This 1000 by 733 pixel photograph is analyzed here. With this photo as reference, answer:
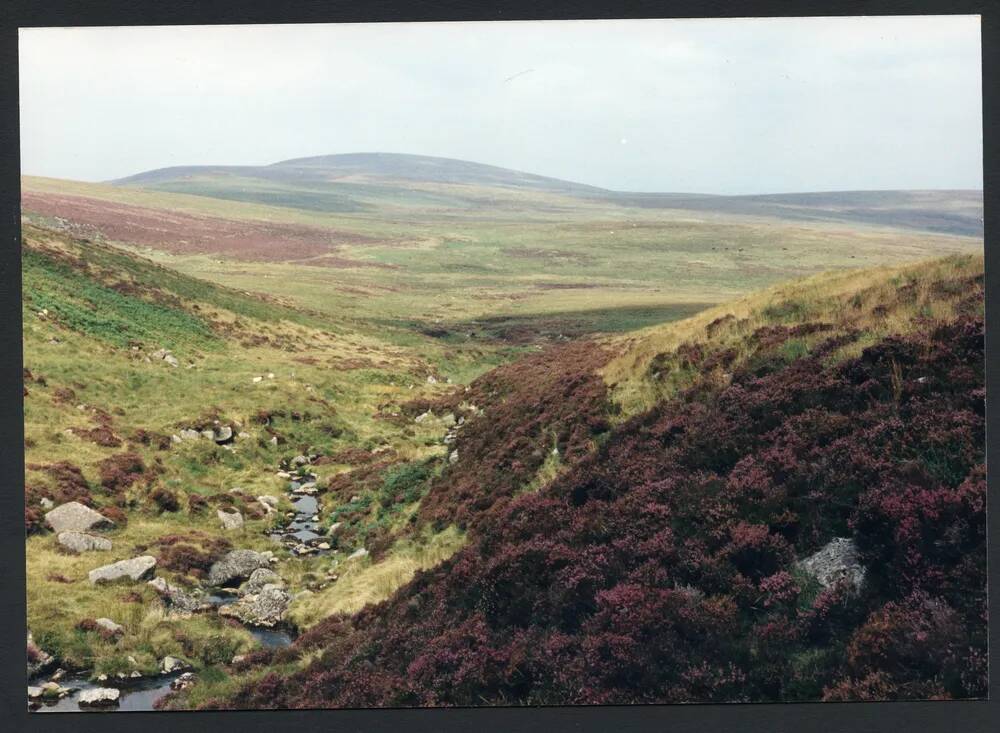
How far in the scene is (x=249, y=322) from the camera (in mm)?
15180

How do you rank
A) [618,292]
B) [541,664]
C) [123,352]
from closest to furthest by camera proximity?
1. [541,664]
2. [123,352]
3. [618,292]

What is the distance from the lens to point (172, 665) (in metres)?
12.0

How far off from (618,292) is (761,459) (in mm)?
5082

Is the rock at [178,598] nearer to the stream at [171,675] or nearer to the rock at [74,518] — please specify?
the stream at [171,675]

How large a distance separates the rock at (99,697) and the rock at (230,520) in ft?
9.76

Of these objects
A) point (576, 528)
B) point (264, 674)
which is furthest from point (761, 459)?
point (264, 674)

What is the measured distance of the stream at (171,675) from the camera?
11.7 meters

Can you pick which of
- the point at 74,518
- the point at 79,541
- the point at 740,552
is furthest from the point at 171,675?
the point at 740,552

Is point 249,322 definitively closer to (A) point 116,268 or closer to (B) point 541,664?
(A) point 116,268

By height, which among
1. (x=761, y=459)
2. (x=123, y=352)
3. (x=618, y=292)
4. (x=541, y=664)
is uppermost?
(x=618, y=292)

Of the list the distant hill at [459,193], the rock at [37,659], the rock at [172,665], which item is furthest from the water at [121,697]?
the distant hill at [459,193]

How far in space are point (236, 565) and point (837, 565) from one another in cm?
944

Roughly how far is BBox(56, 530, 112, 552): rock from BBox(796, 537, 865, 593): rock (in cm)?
1076

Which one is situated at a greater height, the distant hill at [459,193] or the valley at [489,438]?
the distant hill at [459,193]
